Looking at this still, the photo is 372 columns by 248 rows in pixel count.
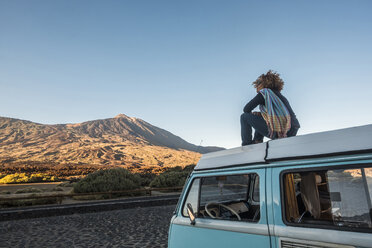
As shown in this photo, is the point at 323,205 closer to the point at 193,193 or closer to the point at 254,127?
the point at 193,193

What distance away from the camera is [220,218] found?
8.21ft

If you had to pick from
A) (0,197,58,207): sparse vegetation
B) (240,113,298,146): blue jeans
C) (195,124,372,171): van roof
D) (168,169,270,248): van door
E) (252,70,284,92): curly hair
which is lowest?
(0,197,58,207): sparse vegetation

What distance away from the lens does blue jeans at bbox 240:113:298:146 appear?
3410 millimetres

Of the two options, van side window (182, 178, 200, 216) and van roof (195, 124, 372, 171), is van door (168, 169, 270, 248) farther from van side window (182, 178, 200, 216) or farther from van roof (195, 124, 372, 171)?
van roof (195, 124, 372, 171)

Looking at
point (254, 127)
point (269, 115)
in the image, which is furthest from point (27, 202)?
point (269, 115)

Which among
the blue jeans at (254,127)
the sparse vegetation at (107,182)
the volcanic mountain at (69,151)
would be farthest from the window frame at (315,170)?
the volcanic mountain at (69,151)

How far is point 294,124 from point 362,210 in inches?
70.0

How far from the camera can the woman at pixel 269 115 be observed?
127 inches

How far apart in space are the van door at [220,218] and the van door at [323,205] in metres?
0.18

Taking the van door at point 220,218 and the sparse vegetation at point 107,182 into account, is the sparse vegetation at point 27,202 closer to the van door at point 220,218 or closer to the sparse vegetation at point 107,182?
the sparse vegetation at point 107,182

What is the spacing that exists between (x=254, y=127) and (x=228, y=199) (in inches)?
46.5

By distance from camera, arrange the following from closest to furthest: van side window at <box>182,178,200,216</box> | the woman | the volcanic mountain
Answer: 1. van side window at <box>182,178,200,216</box>
2. the woman
3. the volcanic mountain

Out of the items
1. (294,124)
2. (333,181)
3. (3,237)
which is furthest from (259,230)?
(3,237)

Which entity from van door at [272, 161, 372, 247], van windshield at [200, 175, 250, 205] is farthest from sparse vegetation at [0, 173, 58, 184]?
van door at [272, 161, 372, 247]
